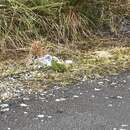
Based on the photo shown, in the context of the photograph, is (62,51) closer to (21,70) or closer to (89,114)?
(21,70)

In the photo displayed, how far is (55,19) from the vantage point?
7492mm

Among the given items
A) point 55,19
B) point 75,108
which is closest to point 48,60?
point 55,19

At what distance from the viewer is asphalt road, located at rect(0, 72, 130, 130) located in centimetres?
487

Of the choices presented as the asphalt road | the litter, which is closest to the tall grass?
the litter

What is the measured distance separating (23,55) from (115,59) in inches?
46.1

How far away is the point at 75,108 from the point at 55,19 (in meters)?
2.48

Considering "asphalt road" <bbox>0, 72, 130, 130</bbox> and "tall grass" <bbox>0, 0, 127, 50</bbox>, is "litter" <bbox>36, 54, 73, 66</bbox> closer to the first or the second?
"tall grass" <bbox>0, 0, 127, 50</bbox>

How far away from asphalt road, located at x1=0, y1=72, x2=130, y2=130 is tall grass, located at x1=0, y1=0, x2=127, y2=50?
1.54 m

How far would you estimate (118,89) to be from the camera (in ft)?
19.0

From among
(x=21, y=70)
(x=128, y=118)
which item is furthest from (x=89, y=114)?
(x=21, y=70)

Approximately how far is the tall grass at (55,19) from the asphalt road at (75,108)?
5.06 feet

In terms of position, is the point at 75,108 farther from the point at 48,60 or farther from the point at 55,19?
the point at 55,19

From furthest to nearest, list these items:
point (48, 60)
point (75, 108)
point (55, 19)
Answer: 1. point (55, 19)
2. point (48, 60)
3. point (75, 108)

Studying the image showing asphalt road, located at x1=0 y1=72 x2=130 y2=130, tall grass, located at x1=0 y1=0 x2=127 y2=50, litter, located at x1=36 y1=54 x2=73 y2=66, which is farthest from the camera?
tall grass, located at x1=0 y1=0 x2=127 y2=50
